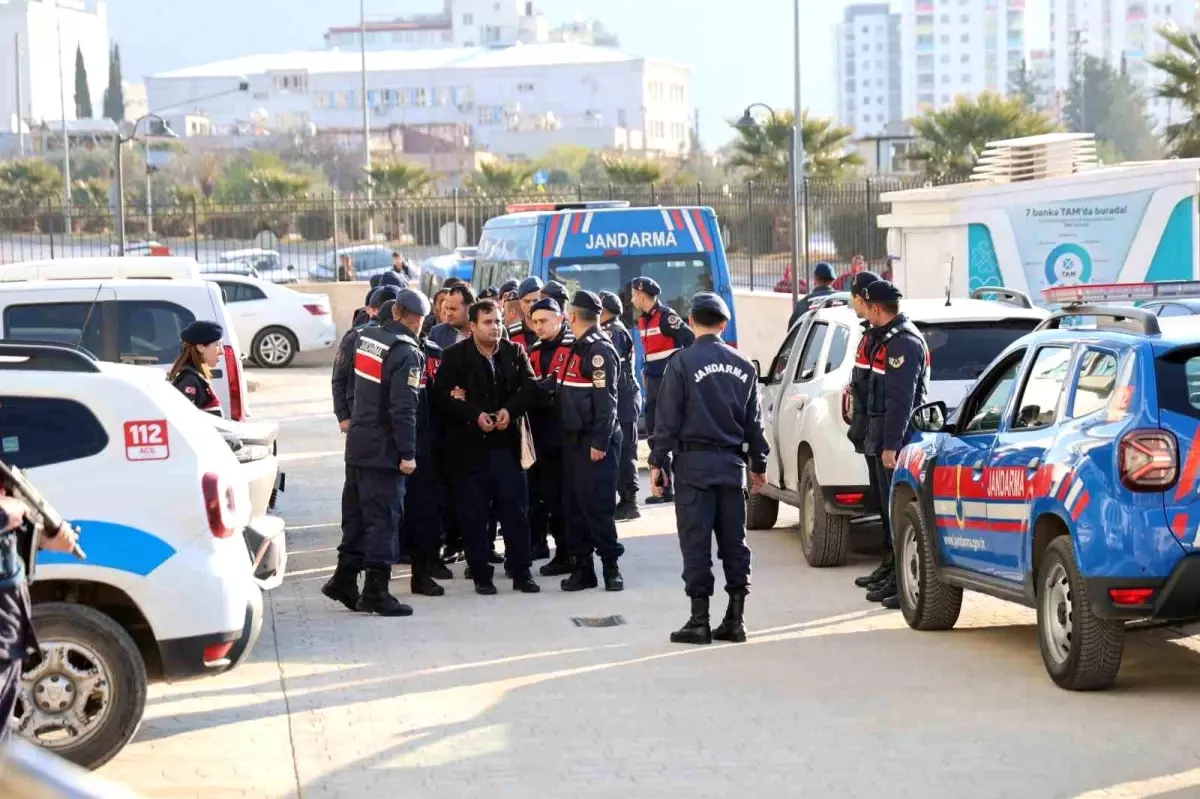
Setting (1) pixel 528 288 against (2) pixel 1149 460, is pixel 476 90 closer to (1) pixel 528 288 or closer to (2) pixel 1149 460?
(1) pixel 528 288

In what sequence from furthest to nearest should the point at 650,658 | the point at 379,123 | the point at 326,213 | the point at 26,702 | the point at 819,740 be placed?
the point at 379,123 → the point at 326,213 → the point at 650,658 → the point at 819,740 → the point at 26,702

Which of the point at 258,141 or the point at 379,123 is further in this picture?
the point at 379,123

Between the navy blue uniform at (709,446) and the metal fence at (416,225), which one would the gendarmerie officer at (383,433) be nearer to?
the navy blue uniform at (709,446)

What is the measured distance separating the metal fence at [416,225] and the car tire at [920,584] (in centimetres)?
1749

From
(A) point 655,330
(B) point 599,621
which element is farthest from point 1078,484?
(A) point 655,330

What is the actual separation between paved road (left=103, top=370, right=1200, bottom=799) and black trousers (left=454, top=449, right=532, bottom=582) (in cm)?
30

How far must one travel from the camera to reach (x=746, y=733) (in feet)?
26.0

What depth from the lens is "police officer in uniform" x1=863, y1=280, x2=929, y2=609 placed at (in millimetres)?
10836

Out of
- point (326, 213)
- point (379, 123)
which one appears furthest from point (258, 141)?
point (326, 213)

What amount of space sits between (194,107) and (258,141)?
2874cm

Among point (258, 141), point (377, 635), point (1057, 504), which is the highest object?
point (258, 141)

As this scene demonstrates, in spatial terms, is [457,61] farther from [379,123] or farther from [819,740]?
[819,740]

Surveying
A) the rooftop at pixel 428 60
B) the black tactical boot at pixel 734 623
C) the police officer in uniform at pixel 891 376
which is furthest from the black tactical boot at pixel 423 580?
the rooftop at pixel 428 60

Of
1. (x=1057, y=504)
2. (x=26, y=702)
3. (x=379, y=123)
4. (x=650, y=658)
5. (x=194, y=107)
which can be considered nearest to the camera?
(x=26, y=702)
